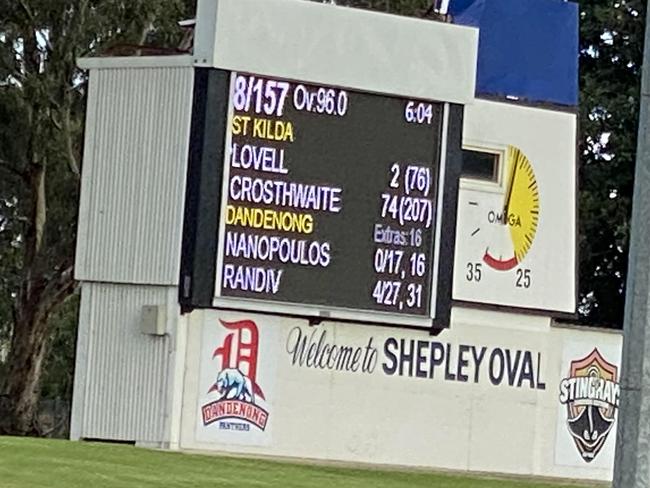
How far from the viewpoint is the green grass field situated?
1833cm

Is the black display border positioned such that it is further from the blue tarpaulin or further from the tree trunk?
the tree trunk

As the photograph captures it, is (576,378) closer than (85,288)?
No

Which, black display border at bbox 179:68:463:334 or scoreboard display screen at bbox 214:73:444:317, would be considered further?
scoreboard display screen at bbox 214:73:444:317

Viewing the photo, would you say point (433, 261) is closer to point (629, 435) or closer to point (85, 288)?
point (85, 288)

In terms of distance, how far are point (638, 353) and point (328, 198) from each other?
12.4 meters

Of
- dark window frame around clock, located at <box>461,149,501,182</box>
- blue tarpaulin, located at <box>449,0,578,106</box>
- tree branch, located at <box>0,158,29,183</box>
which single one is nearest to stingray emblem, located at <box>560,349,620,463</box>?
dark window frame around clock, located at <box>461,149,501,182</box>

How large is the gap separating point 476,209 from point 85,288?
5.74 m

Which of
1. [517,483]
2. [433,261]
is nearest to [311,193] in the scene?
[433,261]

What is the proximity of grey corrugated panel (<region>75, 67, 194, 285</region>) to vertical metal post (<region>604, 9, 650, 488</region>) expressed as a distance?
40.1ft

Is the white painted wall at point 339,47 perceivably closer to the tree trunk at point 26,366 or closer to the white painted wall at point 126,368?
the white painted wall at point 126,368

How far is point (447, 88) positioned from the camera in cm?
2512

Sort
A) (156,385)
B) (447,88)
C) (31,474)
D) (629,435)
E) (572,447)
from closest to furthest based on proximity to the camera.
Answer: (629,435) < (31,474) < (156,385) < (447,88) < (572,447)

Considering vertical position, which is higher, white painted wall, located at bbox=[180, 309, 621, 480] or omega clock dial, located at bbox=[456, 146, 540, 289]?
omega clock dial, located at bbox=[456, 146, 540, 289]

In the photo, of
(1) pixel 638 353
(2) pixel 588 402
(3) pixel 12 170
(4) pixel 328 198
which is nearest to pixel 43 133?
(3) pixel 12 170
